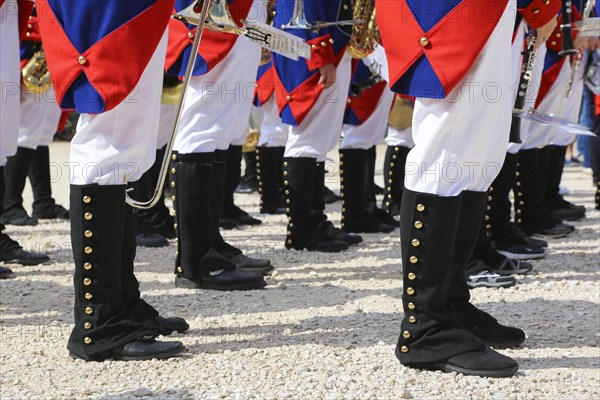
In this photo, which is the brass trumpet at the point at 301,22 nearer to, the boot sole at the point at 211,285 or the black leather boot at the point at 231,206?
the boot sole at the point at 211,285

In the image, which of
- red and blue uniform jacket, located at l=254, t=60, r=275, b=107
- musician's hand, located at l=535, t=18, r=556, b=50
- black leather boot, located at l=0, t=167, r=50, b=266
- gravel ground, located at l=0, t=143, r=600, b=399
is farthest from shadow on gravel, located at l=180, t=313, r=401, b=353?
red and blue uniform jacket, located at l=254, t=60, r=275, b=107

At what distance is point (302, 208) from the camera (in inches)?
183

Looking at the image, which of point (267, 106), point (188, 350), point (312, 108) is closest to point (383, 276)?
point (312, 108)

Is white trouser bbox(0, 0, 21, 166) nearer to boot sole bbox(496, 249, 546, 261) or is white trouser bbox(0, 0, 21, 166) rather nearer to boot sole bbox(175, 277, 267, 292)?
boot sole bbox(175, 277, 267, 292)

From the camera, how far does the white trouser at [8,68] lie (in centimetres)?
388

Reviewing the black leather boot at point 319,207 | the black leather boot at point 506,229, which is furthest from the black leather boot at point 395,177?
the black leather boot at point 506,229

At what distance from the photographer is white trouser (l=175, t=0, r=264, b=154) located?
372cm

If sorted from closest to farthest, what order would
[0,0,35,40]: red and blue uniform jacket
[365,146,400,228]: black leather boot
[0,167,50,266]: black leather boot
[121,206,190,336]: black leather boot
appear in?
[121,206,190,336]: black leather boot < [0,0,35,40]: red and blue uniform jacket < [0,167,50,266]: black leather boot < [365,146,400,228]: black leather boot

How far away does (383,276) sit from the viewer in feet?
13.6

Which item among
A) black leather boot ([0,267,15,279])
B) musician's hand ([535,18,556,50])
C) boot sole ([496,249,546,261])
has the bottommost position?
black leather boot ([0,267,15,279])

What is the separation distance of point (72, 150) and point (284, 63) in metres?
1.99

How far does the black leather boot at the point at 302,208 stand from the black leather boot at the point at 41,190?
2.02m

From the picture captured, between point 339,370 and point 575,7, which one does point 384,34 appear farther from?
point 575,7

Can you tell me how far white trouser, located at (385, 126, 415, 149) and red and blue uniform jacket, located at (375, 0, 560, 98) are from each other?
3235mm
